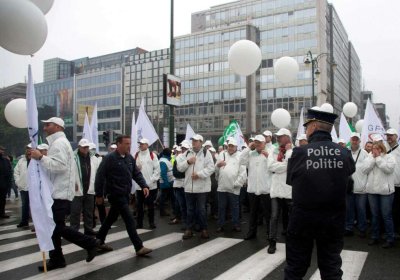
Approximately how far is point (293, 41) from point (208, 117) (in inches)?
871

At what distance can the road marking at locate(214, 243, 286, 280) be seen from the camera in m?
5.34

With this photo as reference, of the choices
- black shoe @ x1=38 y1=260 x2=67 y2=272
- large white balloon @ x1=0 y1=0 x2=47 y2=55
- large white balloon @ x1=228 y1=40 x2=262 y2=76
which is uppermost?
large white balloon @ x1=228 y1=40 x2=262 y2=76

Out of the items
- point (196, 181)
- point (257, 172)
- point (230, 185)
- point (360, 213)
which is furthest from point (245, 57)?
point (360, 213)

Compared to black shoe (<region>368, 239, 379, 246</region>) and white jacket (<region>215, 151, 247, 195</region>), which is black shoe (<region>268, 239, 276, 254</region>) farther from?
white jacket (<region>215, 151, 247, 195</region>)

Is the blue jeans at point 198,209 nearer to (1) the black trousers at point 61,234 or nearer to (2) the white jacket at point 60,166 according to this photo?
(1) the black trousers at point 61,234

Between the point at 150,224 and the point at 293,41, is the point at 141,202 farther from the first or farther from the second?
the point at 293,41

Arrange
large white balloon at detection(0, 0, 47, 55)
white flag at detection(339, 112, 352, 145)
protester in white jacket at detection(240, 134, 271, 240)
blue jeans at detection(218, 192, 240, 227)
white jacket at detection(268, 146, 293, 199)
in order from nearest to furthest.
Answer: large white balloon at detection(0, 0, 47, 55), white jacket at detection(268, 146, 293, 199), protester in white jacket at detection(240, 134, 271, 240), blue jeans at detection(218, 192, 240, 227), white flag at detection(339, 112, 352, 145)

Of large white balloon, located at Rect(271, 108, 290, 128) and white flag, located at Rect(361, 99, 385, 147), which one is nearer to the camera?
white flag, located at Rect(361, 99, 385, 147)

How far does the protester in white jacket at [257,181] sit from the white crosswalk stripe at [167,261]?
0.55m

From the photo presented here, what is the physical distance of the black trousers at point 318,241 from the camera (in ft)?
12.0

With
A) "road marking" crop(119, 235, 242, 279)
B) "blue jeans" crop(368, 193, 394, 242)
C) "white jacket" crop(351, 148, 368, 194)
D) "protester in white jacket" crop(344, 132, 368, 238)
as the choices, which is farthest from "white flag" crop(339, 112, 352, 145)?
"road marking" crop(119, 235, 242, 279)

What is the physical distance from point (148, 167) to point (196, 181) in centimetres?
211

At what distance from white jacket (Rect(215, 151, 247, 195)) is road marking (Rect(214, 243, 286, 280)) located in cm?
232

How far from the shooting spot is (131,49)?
115 m
